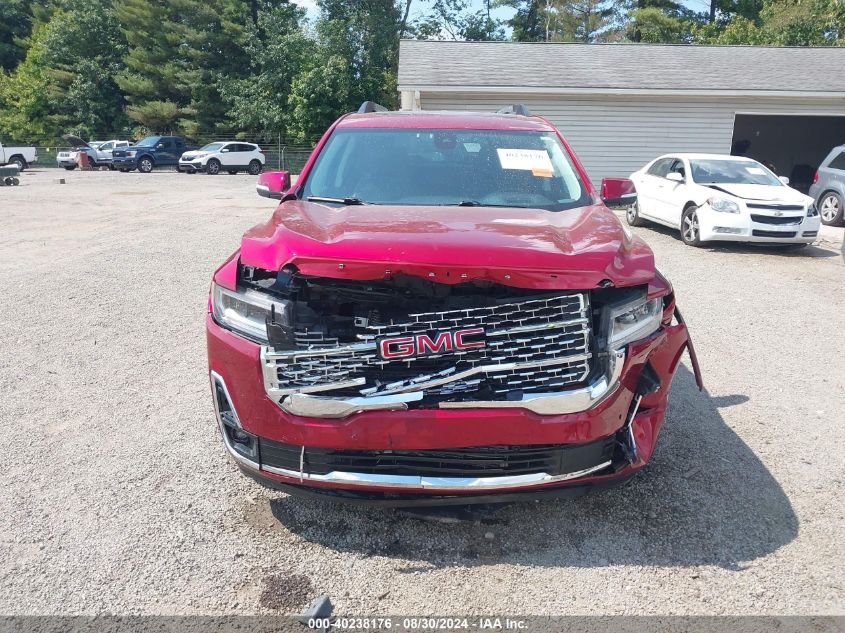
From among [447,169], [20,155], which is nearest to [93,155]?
[20,155]

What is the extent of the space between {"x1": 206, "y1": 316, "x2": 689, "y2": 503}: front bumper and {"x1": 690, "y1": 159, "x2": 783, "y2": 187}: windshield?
30.3 feet

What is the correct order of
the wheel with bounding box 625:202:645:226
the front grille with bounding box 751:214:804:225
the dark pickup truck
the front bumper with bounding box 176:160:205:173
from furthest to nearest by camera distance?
the dark pickup truck → the front bumper with bounding box 176:160:205:173 → the wheel with bounding box 625:202:645:226 → the front grille with bounding box 751:214:804:225

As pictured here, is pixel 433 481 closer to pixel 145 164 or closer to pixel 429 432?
pixel 429 432

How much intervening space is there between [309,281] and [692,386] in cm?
329

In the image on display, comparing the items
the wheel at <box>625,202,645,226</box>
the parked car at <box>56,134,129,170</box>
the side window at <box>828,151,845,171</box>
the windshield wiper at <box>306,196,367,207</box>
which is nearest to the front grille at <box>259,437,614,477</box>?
the windshield wiper at <box>306,196,367,207</box>

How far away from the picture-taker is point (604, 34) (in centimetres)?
4578

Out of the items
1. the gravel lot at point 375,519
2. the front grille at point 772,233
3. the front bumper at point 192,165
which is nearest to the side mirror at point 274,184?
the gravel lot at point 375,519

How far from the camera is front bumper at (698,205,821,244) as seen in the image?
9906mm

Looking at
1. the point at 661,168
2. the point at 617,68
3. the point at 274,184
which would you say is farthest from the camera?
the point at 617,68

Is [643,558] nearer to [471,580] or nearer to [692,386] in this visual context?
[471,580]

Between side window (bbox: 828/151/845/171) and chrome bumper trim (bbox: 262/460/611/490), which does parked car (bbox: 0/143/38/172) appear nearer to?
side window (bbox: 828/151/845/171)

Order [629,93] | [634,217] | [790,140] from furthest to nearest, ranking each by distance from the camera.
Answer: [790,140] < [629,93] < [634,217]

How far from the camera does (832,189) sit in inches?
503

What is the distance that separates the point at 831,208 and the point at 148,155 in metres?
27.8
